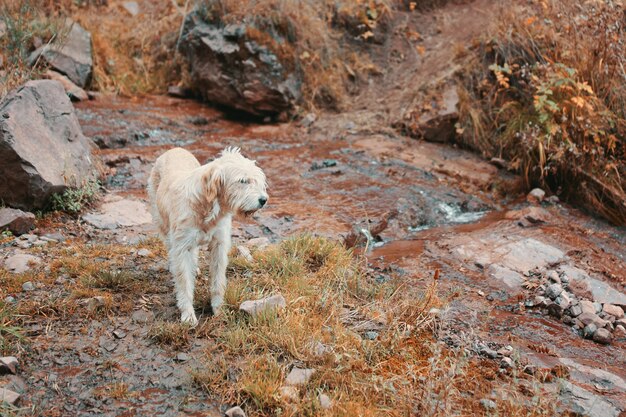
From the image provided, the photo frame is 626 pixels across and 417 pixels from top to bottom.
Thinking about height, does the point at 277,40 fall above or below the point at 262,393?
above

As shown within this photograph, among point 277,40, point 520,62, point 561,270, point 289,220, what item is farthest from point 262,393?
point 277,40

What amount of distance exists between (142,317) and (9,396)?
4.35 ft

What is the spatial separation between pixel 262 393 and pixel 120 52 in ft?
36.2

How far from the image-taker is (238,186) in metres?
4.50

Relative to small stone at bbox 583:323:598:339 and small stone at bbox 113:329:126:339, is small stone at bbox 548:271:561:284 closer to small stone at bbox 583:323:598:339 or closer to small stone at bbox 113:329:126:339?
small stone at bbox 583:323:598:339

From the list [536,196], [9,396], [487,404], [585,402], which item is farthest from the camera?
[536,196]

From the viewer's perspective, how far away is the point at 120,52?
12742mm

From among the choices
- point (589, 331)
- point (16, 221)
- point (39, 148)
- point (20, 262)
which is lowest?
point (589, 331)

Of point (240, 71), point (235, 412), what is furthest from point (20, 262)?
point (240, 71)

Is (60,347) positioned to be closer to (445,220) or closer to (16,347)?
(16,347)

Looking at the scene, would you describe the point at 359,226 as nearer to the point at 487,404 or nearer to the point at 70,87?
the point at 487,404

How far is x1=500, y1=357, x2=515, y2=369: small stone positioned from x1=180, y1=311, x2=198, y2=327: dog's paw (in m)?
2.64

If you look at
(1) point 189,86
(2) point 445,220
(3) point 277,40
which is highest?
(3) point 277,40

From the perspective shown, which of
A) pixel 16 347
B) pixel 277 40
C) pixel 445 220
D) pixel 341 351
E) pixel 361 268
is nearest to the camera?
pixel 16 347
